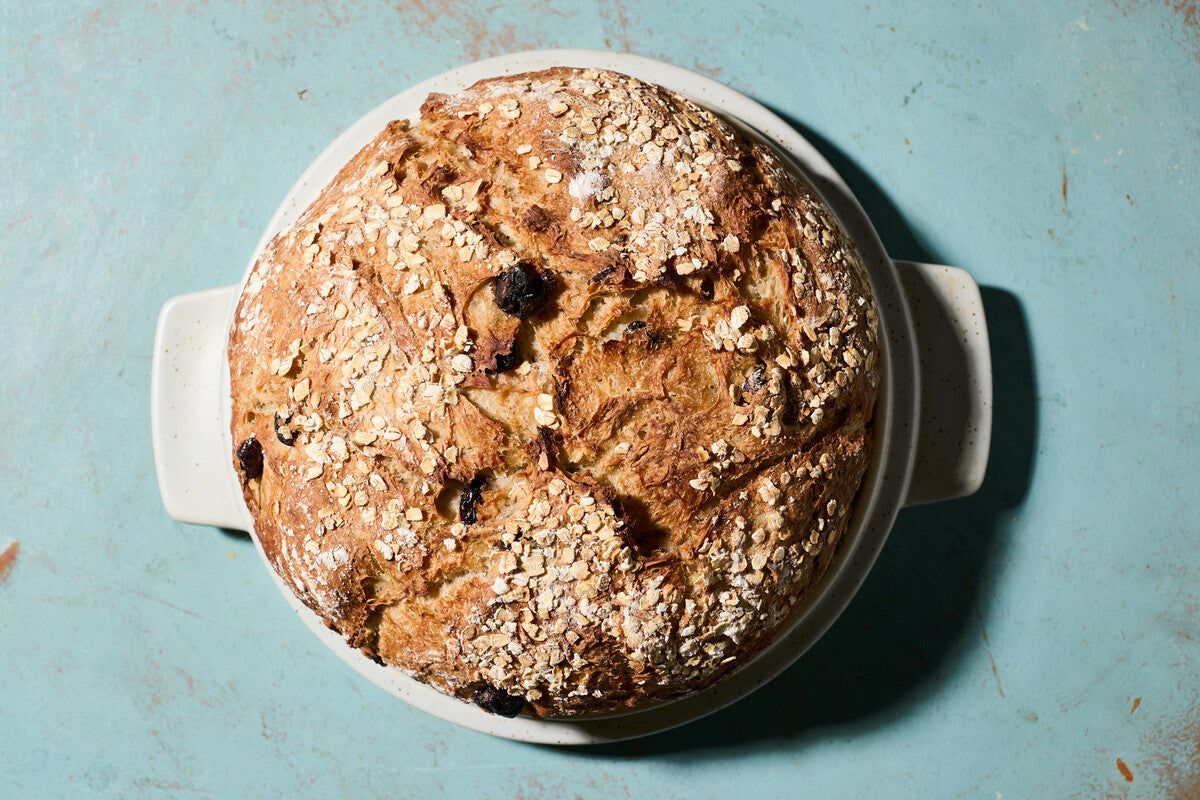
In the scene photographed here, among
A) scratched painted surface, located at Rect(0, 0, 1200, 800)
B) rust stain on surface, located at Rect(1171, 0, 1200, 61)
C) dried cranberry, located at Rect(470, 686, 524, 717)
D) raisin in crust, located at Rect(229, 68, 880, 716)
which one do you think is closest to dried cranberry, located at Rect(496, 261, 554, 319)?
raisin in crust, located at Rect(229, 68, 880, 716)

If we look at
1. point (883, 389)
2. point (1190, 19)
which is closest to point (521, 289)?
point (883, 389)

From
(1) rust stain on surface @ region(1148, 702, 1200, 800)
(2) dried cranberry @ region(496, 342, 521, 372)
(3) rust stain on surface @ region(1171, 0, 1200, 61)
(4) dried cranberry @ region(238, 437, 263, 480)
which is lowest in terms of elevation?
(1) rust stain on surface @ region(1148, 702, 1200, 800)

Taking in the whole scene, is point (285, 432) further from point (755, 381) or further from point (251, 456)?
point (755, 381)

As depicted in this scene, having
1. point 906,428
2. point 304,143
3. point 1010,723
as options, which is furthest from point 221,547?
point 1010,723

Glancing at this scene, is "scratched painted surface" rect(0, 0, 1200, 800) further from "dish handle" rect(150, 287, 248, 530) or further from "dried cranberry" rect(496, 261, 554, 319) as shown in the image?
"dried cranberry" rect(496, 261, 554, 319)

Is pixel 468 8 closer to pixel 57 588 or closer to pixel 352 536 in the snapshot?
pixel 352 536

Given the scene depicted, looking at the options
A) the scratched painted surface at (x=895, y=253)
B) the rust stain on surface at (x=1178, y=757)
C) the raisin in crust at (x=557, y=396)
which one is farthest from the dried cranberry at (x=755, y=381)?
the rust stain on surface at (x=1178, y=757)

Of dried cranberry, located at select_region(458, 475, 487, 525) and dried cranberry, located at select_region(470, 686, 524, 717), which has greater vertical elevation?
dried cranberry, located at select_region(458, 475, 487, 525)

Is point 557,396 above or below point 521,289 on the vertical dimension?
below
